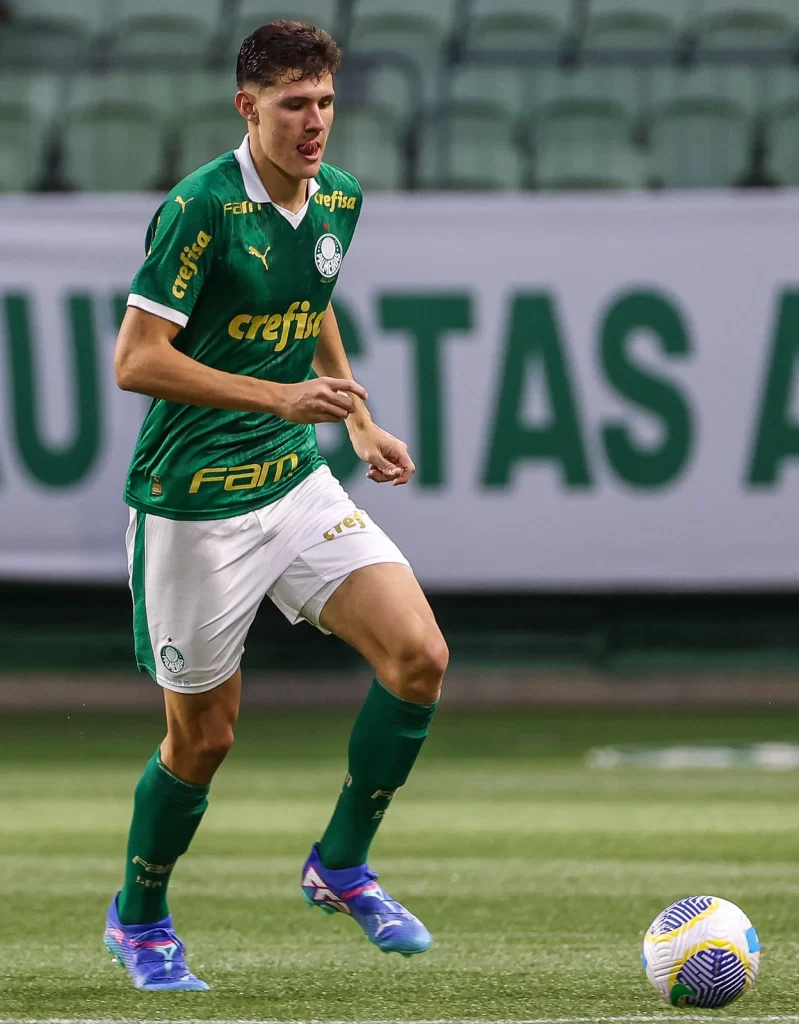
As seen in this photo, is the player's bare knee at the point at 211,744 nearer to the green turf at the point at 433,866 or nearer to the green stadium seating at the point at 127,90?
the green turf at the point at 433,866

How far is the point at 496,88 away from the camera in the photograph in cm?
1264

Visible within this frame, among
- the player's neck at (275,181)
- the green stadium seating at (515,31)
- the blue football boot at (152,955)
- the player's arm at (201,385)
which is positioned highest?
the green stadium seating at (515,31)

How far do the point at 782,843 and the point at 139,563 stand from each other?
142 inches

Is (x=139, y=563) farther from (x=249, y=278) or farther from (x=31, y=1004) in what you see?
(x=31, y=1004)

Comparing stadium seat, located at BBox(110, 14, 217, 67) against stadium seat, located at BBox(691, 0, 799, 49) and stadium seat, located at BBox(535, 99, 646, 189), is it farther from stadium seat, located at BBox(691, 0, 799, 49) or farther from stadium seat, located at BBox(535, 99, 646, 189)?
stadium seat, located at BBox(691, 0, 799, 49)

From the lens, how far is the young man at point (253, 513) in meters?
4.36

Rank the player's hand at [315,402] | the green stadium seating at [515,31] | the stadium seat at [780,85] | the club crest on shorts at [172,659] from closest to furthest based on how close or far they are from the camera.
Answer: the player's hand at [315,402], the club crest on shorts at [172,659], the stadium seat at [780,85], the green stadium seating at [515,31]

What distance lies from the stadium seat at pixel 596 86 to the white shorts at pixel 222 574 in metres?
8.48

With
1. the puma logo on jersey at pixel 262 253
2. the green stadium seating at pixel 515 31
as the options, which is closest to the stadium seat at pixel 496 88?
the green stadium seating at pixel 515 31

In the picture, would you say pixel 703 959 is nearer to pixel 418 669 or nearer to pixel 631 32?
pixel 418 669

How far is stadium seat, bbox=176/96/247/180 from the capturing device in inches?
481

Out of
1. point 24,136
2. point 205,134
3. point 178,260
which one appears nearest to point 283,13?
point 205,134

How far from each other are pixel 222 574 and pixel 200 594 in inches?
2.7

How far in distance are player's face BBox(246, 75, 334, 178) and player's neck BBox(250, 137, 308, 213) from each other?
0.04 meters
